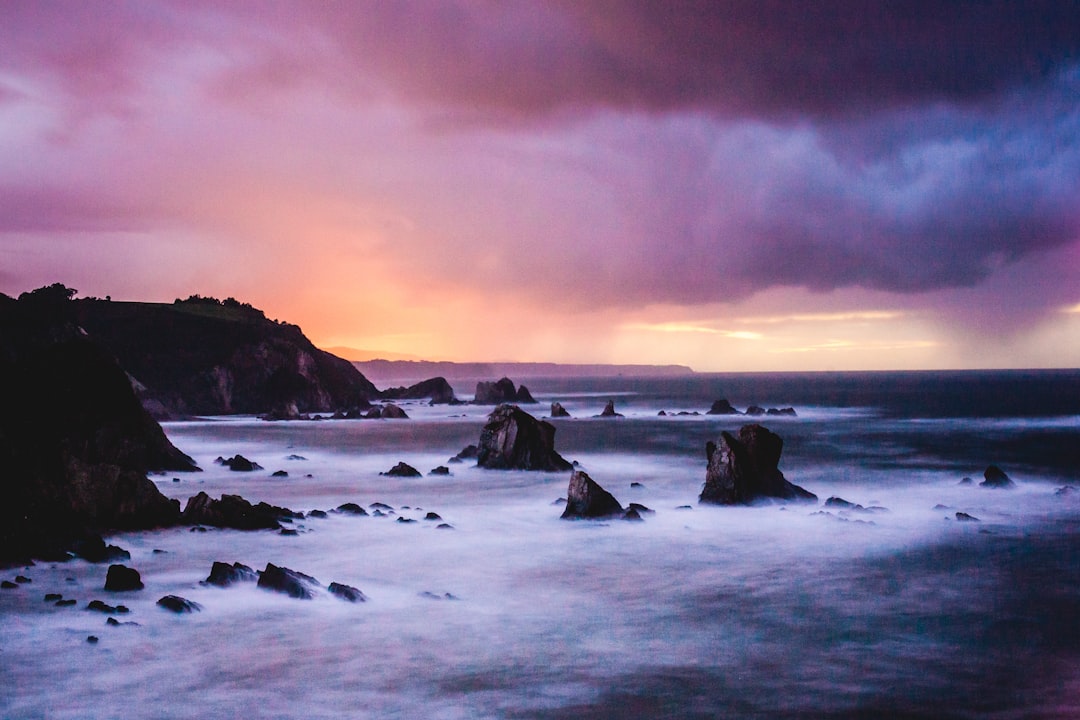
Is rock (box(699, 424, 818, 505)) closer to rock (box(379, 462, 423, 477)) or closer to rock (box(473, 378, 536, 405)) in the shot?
rock (box(379, 462, 423, 477))

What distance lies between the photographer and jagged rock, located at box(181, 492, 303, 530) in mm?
23641

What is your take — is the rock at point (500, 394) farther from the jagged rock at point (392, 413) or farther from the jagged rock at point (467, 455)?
the jagged rock at point (467, 455)

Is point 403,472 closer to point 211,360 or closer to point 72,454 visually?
point 72,454

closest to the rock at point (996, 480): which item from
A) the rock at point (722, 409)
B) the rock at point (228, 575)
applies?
Answer: the rock at point (228, 575)

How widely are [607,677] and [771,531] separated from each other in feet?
46.0

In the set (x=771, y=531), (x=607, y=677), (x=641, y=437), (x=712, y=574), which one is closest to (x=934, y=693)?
(x=607, y=677)

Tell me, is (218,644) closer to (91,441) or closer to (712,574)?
(712,574)

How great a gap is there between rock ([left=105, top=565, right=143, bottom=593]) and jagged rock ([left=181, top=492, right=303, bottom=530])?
6.82 m

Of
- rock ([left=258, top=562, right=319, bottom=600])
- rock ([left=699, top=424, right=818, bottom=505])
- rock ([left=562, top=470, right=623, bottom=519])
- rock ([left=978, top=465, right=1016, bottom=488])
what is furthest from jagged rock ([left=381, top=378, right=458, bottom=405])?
rock ([left=258, top=562, right=319, bottom=600])

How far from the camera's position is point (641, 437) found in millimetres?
67500

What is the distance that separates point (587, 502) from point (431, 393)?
117802 millimetres

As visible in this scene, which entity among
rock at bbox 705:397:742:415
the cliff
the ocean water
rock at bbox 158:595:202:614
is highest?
the cliff

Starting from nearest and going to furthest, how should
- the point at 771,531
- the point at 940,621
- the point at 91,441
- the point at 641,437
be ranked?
the point at 940,621
the point at 771,531
the point at 91,441
the point at 641,437

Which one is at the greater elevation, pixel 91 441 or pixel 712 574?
pixel 91 441
